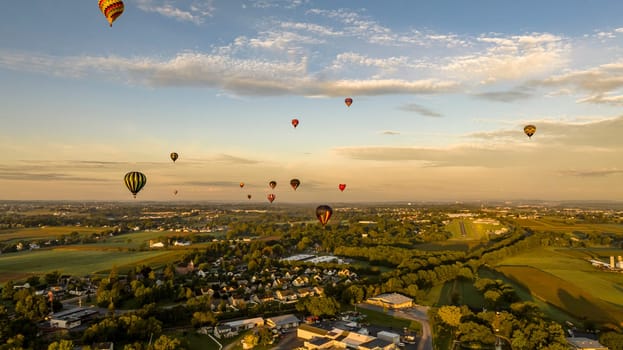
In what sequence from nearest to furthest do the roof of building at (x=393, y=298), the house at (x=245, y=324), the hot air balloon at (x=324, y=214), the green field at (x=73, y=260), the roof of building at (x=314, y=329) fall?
the roof of building at (x=314, y=329), the house at (x=245, y=324), the roof of building at (x=393, y=298), the hot air balloon at (x=324, y=214), the green field at (x=73, y=260)

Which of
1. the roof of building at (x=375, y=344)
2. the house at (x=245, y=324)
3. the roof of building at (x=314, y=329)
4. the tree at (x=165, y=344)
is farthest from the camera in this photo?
the house at (x=245, y=324)

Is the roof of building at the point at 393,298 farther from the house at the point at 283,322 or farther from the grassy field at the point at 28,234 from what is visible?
the grassy field at the point at 28,234

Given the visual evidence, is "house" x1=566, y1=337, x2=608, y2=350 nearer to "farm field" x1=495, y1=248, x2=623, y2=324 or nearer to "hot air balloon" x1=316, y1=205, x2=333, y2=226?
"farm field" x1=495, y1=248, x2=623, y2=324

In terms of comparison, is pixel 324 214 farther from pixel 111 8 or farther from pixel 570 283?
pixel 111 8

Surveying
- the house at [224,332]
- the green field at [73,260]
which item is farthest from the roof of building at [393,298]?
the green field at [73,260]

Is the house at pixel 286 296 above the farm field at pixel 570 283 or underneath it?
underneath

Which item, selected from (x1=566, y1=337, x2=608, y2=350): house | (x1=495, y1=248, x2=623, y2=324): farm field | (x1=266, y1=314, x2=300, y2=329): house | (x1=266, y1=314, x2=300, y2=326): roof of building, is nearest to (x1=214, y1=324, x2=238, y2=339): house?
(x1=266, y1=314, x2=300, y2=329): house

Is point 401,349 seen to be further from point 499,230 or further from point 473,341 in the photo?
point 499,230

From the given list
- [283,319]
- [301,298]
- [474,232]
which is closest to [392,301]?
[301,298]
